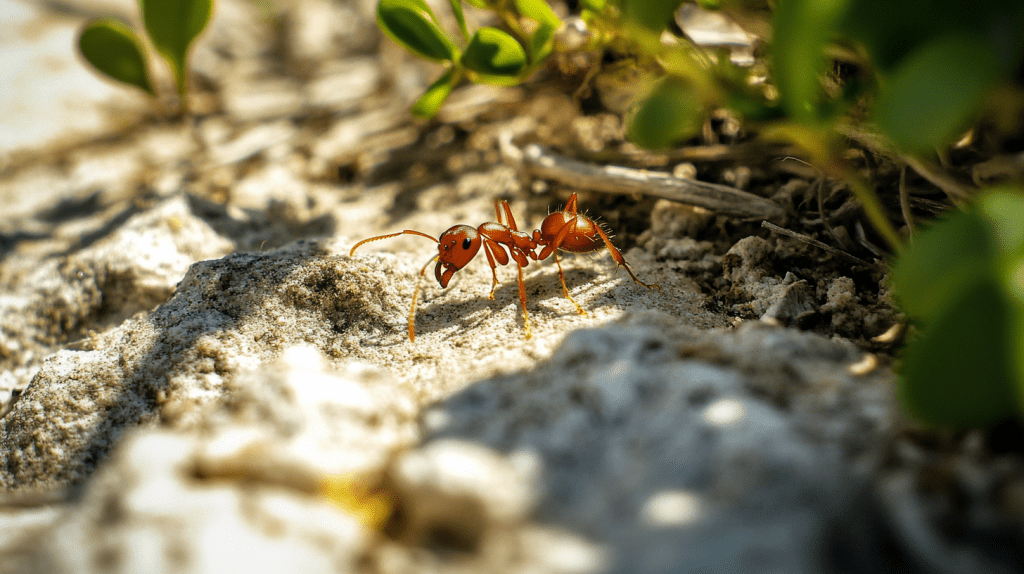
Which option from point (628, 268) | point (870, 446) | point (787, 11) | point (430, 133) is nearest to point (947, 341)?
point (870, 446)

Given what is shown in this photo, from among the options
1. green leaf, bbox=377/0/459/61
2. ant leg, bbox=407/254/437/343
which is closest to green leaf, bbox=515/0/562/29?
green leaf, bbox=377/0/459/61

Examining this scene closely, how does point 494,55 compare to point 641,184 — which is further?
point 641,184

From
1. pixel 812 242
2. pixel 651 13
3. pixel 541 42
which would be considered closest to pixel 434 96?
pixel 541 42

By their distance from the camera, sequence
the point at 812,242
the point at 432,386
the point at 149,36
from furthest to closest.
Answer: the point at 149,36, the point at 812,242, the point at 432,386

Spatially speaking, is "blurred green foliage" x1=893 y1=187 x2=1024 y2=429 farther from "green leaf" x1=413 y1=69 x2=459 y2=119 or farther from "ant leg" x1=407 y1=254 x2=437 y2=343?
"green leaf" x1=413 y1=69 x2=459 y2=119

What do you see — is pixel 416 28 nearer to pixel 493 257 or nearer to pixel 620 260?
pixel 493 257

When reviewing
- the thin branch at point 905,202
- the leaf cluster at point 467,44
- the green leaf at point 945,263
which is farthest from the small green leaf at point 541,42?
the green leaf at point 945,263

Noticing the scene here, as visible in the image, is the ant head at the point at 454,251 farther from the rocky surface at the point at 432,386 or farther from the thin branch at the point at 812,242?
the thin branch at the point at 812,242
